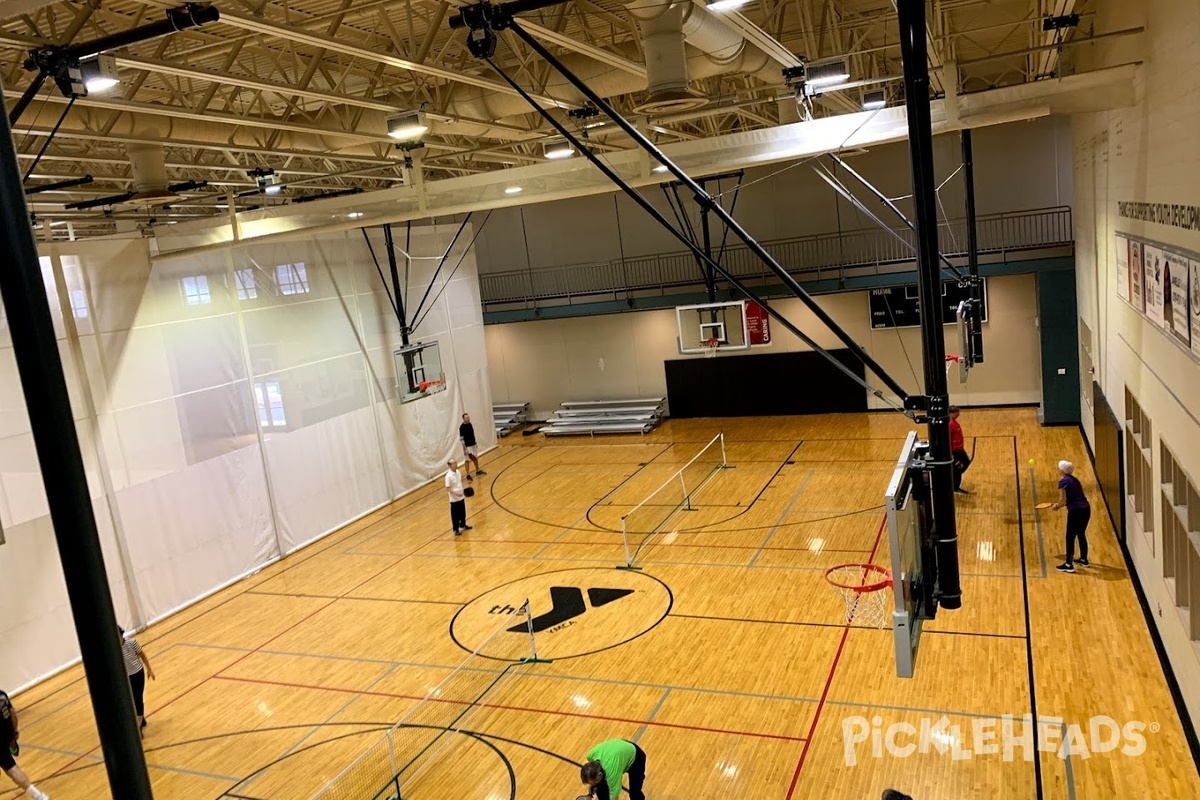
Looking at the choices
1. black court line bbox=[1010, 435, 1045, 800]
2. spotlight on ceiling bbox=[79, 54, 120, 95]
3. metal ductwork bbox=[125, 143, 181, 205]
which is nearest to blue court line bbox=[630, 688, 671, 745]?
black court line bbox=[1010, 435, 1045, 800]

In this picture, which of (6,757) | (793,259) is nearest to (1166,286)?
(6,757)

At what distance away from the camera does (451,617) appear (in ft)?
44.6

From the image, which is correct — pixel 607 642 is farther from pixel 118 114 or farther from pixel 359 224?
pixel 118 114

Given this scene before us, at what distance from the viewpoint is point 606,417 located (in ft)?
90.4

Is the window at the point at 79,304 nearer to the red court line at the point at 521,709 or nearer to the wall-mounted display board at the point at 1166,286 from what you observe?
the red court line at the point at 521,709

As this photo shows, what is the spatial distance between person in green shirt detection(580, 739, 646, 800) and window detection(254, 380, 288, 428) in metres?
12.3

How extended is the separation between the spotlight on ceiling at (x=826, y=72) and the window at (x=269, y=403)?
12.0 meters

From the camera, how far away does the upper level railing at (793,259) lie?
2331cm

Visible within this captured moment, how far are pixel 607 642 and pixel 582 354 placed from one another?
1798cm

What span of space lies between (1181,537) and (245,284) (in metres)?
16.0

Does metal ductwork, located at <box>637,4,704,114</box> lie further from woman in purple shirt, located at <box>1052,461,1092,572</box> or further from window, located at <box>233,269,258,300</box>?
window, located at <box>233,269,258,300</box>

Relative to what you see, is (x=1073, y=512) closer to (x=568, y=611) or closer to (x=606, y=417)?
(x=568, y=611)

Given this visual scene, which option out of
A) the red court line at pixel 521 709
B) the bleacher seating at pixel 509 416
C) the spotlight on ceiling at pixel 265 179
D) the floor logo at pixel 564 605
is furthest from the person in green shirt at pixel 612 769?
the bleacher seating at pixel 509 416

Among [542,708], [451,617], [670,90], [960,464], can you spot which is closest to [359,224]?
[451,617]
